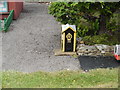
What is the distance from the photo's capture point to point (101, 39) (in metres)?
10.6

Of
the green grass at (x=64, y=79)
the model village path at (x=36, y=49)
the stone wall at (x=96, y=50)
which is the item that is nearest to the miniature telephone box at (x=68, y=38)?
the stone wall at (x=96, y=50)

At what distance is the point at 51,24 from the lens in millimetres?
14008

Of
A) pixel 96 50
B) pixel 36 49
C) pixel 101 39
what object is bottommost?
pixel 36 49

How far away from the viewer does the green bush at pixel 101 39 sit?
413 inches

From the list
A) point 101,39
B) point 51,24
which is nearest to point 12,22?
point 51,24

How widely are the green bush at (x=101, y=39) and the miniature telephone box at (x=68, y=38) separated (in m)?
0.61

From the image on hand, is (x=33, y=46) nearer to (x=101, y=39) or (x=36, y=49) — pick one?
(x=36, y=49)

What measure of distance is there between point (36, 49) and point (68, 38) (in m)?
1.28

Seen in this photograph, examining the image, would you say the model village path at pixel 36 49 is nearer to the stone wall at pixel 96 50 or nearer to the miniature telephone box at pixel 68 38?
the stone wall at pixel 96 50

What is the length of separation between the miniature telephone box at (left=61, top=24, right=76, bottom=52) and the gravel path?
19.0 inches

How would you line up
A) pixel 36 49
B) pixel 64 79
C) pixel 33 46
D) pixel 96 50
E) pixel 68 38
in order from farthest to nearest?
pixel 33 46
pixel 36 49
pixel 68 38
pixel 96 50
pixel 64 79

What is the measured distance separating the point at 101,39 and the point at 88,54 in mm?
942

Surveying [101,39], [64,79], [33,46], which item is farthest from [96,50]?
[64,79]

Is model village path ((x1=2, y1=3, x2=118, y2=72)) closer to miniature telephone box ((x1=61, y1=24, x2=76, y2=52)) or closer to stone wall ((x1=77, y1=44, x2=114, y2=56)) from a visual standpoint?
stone wall ((x1=77, y1=44, x2=114, y2=56))
